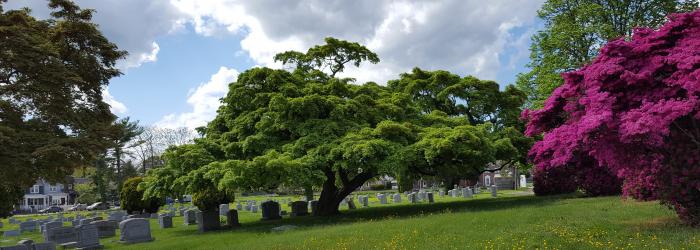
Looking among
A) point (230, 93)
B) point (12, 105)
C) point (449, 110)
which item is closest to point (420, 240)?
point (12, 105)

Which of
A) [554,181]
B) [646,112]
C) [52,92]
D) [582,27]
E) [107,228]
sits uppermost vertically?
[582,27]

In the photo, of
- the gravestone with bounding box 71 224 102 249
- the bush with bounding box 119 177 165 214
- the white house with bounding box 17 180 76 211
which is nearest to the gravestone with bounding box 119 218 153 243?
the gravestone with bounding box 71 224 102 249

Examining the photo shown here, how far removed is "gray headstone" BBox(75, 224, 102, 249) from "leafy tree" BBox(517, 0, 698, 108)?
22311 millimetres

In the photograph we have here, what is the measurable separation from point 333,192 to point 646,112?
56.0 ft

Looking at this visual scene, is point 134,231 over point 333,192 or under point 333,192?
under

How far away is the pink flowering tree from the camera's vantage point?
9891 millimetres

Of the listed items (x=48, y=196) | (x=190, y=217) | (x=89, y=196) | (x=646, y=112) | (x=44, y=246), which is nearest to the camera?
(x=646, y=112)

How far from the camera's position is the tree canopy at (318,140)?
19.2 metres

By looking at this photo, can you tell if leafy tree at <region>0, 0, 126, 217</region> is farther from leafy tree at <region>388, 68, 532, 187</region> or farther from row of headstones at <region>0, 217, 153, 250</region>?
leafy tree at <region>388, 68, 532, 187</region>

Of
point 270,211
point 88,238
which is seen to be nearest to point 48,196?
point 270,211

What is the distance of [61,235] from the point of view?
1966cm

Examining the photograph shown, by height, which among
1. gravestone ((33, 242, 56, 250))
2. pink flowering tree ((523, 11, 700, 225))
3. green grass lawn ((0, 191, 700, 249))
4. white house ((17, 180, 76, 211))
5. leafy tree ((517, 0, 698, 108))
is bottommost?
white house ((17, 180, 76, 211))

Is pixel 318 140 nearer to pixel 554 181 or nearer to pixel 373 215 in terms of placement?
pixel 373 215

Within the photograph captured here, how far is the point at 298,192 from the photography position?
2921 inches
